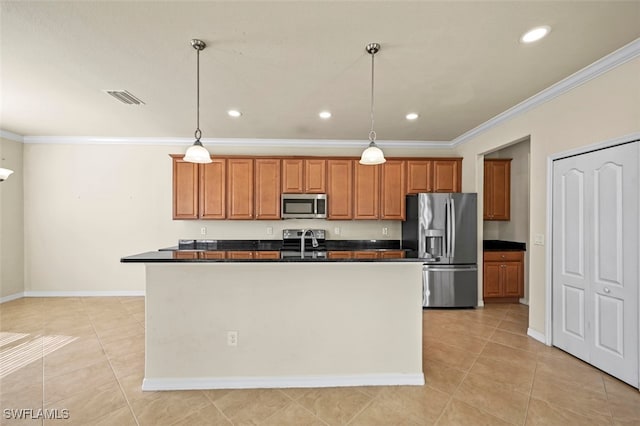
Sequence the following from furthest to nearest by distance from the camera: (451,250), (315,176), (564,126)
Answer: (315,176)
(451,250)
(564,126)

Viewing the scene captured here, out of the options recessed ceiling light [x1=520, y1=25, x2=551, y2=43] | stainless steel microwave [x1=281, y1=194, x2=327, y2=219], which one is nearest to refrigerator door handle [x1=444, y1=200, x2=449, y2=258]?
stainless steel microwave [x1=281, y1=194, x2=327, y2=219]

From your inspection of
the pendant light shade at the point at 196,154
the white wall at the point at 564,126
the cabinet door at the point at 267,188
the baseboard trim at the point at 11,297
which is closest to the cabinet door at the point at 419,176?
the white wall at the point at 564,126

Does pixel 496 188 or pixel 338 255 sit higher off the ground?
pixel 496 188

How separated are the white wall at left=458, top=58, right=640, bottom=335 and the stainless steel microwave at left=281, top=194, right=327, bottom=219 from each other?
2676mm

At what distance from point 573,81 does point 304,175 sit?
3.42 meters

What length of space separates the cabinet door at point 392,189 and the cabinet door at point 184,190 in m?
3.13

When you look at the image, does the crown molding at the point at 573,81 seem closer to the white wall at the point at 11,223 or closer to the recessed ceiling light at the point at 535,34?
the recessed ceiling light at the point at 535,34

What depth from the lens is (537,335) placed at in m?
3.12

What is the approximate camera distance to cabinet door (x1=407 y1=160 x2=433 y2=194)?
4.67 meters

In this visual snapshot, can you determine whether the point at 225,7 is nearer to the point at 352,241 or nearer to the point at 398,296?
the point at 398,296

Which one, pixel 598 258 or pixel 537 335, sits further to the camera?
pixel 537 335

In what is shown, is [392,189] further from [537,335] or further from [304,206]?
[537,335]

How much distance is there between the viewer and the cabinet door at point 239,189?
455 cm

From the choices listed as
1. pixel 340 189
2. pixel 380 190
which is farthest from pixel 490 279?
pixel 340 189
